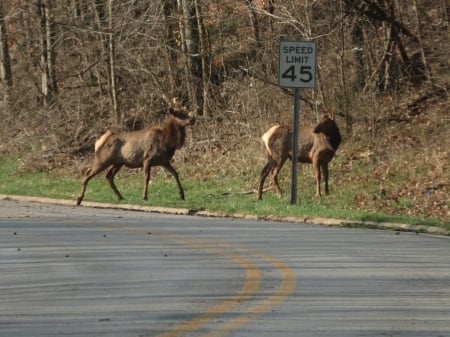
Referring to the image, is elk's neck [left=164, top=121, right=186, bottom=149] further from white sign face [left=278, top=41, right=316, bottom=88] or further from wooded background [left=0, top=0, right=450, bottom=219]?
white sign face [left=278, top=41, right=316, bottom=88]

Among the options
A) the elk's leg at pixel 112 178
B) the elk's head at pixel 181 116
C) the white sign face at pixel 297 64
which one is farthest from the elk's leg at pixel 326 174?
the elk's leg at pixel 112 178

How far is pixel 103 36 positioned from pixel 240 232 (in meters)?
22.4

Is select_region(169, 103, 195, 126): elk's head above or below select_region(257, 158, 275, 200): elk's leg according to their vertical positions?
above

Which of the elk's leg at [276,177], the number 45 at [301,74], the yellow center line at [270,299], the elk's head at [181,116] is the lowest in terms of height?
the elk's leg at [276,177]

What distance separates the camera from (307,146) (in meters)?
26.8

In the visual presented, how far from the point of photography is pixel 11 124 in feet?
146

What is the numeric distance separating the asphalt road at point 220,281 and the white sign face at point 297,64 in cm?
456

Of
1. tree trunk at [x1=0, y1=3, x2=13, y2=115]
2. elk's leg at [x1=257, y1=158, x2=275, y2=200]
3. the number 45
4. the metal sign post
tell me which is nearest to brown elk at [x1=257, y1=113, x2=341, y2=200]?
elk's leg at [x1=257, y1=158, x2=275, y2=200]

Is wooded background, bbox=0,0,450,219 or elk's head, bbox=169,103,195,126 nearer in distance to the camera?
elk's head, bbox=169,103,195,126

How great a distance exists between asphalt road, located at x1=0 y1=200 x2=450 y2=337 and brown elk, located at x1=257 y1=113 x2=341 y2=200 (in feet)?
22.0

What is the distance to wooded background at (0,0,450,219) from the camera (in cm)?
3108

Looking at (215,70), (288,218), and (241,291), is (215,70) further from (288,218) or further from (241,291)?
(241,291)

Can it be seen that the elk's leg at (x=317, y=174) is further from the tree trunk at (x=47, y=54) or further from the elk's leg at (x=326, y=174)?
the tree trunk at (x=47, y=54)

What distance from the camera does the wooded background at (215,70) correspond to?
31078mm
